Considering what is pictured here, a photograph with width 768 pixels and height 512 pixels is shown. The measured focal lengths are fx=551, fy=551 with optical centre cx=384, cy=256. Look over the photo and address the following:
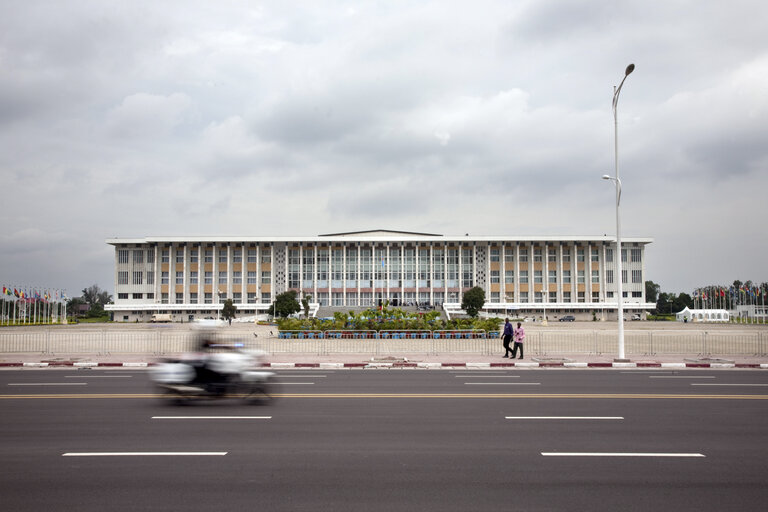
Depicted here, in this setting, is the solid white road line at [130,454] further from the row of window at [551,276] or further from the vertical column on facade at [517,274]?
the row of window at [551,276]

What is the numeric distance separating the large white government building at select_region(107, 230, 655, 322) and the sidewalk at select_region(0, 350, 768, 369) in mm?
71795

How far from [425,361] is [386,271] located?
77.0 meters

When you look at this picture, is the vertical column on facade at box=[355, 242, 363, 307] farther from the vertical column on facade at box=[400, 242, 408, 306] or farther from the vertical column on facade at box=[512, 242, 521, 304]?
the vertical column on facade at box=[512, 242, 521, 304]

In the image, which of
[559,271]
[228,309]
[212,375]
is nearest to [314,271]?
[228,309]

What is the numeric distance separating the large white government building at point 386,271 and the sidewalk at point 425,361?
71.8 m

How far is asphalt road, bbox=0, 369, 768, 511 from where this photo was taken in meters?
6.46

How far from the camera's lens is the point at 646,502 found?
20.7 feet

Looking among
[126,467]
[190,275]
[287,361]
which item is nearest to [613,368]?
[287,361]

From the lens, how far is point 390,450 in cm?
864

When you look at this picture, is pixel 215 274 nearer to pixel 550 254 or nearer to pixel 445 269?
pixel 445 269

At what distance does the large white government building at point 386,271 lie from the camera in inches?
3871

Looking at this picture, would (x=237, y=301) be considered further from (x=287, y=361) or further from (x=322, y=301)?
(x=287, y=361)

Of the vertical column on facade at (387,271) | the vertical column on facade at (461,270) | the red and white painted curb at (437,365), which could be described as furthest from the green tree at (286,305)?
the red and white painted curb at (437,365)

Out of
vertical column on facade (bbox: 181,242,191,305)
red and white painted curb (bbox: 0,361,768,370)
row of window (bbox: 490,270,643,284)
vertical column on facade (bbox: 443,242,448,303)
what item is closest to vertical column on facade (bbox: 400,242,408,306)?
vertical column on facade (bbox: 443,242,448,303)
